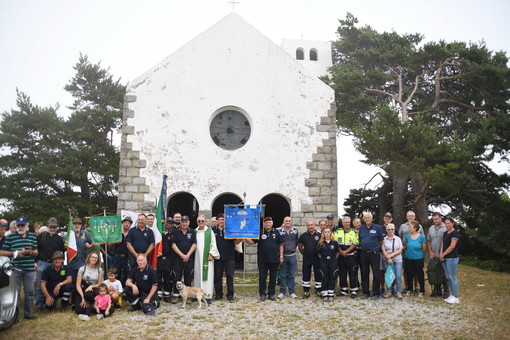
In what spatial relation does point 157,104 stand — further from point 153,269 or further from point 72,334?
point 72,334

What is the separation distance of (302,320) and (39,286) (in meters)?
4.56

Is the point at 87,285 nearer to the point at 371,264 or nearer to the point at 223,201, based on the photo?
the point at 371,264

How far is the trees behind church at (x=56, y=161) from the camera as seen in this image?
59.0 ft

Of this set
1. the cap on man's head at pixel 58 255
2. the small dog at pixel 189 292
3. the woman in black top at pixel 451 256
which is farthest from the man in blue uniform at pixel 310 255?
the cap on man's head at pixel 58 255

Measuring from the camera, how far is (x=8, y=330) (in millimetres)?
6203

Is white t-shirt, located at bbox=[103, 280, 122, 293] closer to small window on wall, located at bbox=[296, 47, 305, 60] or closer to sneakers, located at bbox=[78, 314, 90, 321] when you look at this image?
sneakers, located at bbox=[78, 314, 90, 321]

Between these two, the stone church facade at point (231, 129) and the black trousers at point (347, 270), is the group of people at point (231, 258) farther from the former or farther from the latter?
the stone church facade at point (231, 129)

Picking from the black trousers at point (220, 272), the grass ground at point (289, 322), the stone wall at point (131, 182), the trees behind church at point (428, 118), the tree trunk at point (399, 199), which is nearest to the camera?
the grass ground at point (289, 322)

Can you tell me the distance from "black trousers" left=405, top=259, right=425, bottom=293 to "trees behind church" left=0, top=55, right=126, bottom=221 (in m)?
13.8

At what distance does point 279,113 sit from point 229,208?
12.3 ft

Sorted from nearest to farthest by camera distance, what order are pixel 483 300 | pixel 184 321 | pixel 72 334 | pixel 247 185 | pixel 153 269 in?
pixel 72 334 < pixel 184 321 < pixel 153 269 < pixel 483 300 < pixel 247 185

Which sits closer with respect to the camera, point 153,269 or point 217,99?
point 153,269

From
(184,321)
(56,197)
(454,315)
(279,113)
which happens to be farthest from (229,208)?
(56,197)

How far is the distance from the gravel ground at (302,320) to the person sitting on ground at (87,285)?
48 centimetres
